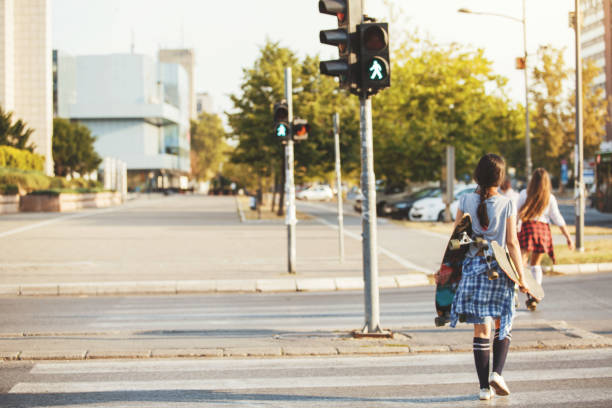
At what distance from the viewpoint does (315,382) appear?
582cm

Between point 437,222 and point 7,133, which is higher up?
point 7,133

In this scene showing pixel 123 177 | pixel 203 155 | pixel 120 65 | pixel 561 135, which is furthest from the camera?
pixel 203 155

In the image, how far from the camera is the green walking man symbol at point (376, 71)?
23.1 ft

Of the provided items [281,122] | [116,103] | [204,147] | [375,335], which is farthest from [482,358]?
[204,147]

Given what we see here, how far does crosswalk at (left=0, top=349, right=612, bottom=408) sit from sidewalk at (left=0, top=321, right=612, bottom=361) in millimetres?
174

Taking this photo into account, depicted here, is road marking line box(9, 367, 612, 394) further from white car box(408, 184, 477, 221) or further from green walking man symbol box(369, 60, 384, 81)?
white car box(408, 184, 477, 221)

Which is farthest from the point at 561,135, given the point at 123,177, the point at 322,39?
the point at 322,39

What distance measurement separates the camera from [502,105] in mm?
32094

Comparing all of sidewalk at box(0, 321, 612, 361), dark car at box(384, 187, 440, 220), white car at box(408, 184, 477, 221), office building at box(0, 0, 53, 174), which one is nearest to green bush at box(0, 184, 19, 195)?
dark car at box(384, 187, 440, 220)

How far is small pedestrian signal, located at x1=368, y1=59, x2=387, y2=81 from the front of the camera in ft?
23.1

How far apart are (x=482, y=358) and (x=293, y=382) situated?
4.92 ft

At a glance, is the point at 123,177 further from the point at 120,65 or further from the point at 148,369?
the point at 148,369

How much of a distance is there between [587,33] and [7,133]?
7316cm

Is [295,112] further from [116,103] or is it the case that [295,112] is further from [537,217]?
[116,103]
